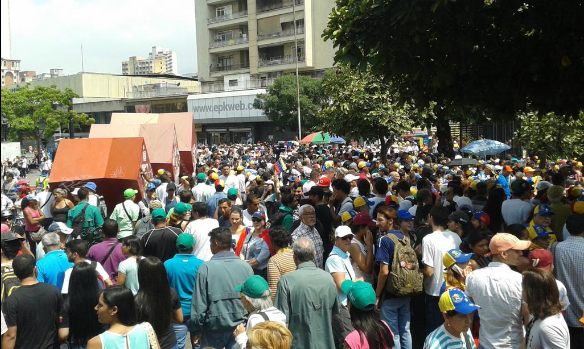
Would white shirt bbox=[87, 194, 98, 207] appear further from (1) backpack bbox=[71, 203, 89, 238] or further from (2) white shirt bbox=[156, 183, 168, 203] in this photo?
(2) white shirt bbox=[156, 183, 168, 203]

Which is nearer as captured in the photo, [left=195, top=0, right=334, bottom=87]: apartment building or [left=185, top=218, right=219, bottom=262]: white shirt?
[left=185, top=218, right=219, bottom=262]: white shirt

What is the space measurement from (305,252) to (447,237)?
71.9 inches

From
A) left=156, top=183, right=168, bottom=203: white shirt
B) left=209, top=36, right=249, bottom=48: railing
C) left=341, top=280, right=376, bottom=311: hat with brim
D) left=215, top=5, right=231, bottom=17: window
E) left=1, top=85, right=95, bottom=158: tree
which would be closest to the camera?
left=341, top=280, right=376, bottom=311: hat with brim

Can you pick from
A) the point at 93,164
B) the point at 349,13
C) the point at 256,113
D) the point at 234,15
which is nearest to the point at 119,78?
the point at 234,15

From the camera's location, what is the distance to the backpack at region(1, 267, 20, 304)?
16.7 ft

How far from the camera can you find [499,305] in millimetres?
4723

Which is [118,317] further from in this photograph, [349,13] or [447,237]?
[349,13]

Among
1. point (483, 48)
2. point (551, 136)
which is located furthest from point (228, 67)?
point (483, 48)

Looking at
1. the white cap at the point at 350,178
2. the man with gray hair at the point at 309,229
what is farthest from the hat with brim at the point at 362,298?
the white cap at the point at 350,178

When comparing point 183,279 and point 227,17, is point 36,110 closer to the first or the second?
point 227,17

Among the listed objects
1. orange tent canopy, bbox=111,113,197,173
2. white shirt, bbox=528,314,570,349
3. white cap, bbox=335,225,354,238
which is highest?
orange tent canopy, bbox=111,113,197,173

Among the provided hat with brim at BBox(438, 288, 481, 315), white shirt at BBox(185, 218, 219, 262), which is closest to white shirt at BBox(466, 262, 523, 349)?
hat with brim at BBox(438, 288, 481, 315)

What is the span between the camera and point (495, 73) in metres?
8.84

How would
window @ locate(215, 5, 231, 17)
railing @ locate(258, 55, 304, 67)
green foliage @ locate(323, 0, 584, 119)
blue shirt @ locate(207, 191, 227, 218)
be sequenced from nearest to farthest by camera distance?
green foliage @ locate(323, 0, 584, 119) < blue shirt @ locate(207, 191, 227, 218) < railing @ locate(258, 55, 304, 67) < window @ locate(215, 5, 231, 17)
